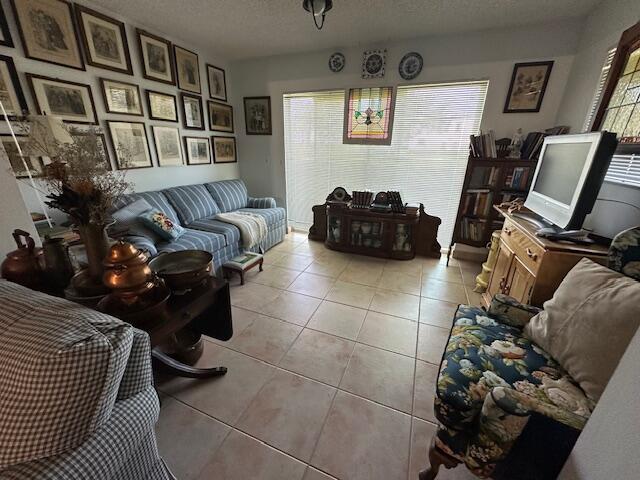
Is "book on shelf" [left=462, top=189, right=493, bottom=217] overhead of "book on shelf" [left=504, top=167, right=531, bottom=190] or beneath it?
beneath

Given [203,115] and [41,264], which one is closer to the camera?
[41,264]

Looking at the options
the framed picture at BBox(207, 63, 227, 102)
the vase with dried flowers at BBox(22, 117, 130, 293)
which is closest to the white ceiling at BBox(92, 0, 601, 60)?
the framed picture at BBox(207, 63, 227, 102)

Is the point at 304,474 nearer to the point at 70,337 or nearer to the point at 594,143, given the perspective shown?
the point at 70,337

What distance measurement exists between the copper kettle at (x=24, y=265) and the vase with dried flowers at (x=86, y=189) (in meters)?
0.22

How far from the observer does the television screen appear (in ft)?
5.10

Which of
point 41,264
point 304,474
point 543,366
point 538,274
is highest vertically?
point 41,264

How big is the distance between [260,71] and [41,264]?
3708 millimetres

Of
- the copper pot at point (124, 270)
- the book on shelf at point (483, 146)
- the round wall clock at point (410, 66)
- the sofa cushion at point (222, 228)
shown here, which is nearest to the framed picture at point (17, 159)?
the sofa cushion at point (222, 228)

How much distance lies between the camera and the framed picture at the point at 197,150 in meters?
3.46

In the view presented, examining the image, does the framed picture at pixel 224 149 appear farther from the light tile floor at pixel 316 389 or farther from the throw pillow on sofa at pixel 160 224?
the light tile floor at pixel 316 389

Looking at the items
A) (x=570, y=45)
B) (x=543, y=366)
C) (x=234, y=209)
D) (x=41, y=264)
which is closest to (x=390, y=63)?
(x=570, y=45)

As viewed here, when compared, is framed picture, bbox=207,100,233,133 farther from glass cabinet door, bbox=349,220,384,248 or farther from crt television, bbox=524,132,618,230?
crt television, bbox=524,132,618,230

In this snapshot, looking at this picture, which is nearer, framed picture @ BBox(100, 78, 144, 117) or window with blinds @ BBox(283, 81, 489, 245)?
framed picture @ BBox(100, 78, 144, 117)

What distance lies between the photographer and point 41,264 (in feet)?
3.67
